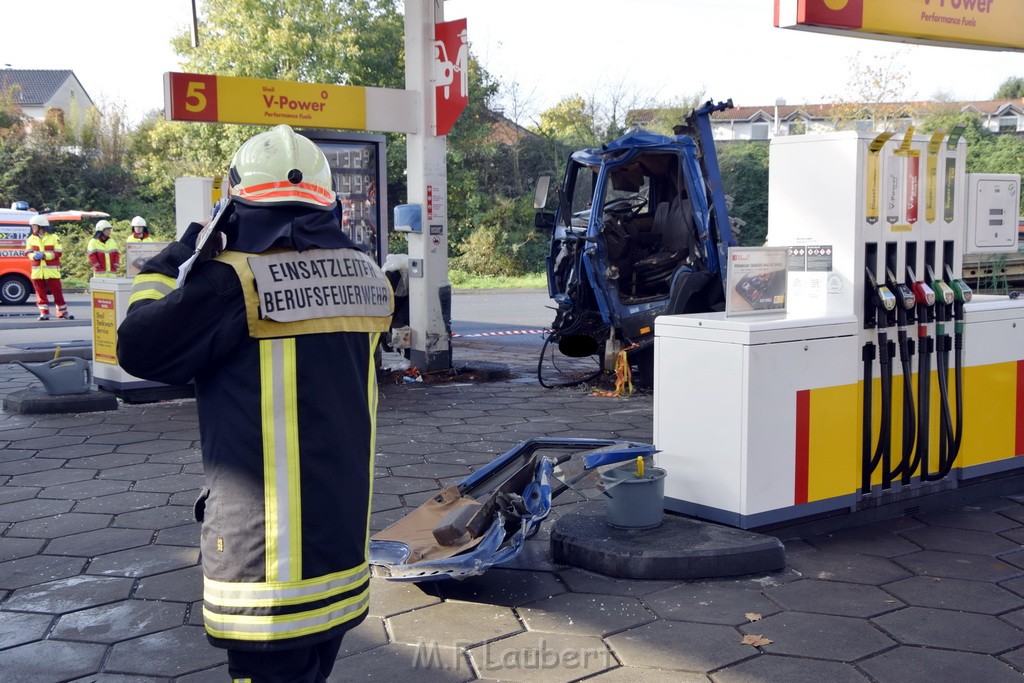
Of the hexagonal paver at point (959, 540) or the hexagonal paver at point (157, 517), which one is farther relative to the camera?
the hexagonal paver at point (157, 517)

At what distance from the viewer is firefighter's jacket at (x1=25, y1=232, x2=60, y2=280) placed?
1789 centimetres

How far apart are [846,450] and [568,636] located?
205cm

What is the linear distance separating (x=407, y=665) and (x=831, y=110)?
1388 inches

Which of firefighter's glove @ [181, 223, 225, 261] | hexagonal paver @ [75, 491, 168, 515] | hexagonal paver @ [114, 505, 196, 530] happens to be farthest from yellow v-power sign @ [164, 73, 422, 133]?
firefighter's glove @ [181, 223, 225, 261]

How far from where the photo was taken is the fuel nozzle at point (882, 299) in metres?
5.39

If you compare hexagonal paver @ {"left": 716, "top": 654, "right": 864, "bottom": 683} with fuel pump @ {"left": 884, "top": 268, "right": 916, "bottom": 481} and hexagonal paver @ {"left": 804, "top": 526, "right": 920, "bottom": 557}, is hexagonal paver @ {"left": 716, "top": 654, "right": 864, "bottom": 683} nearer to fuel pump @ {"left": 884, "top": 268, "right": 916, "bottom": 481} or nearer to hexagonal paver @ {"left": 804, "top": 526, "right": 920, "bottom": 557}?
hexagonal paver @ {"left": 804, "top": 526, "right": 920, "bottom": 557}

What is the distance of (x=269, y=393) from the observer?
2498 mm

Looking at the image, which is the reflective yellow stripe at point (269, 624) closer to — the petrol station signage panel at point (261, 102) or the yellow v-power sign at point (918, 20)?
the yellow v-power sign at point (918, 20)

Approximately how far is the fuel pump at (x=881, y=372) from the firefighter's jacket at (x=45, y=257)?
15951 mm

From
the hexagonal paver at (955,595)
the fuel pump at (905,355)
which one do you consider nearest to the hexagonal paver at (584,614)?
the hexagonal paver at (955,595)

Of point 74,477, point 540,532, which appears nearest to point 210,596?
point 540,532

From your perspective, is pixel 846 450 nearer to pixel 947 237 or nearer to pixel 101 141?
pixel 947 237

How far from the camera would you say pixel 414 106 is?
411 inches

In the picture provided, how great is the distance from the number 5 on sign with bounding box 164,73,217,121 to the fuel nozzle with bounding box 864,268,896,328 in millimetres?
6469
